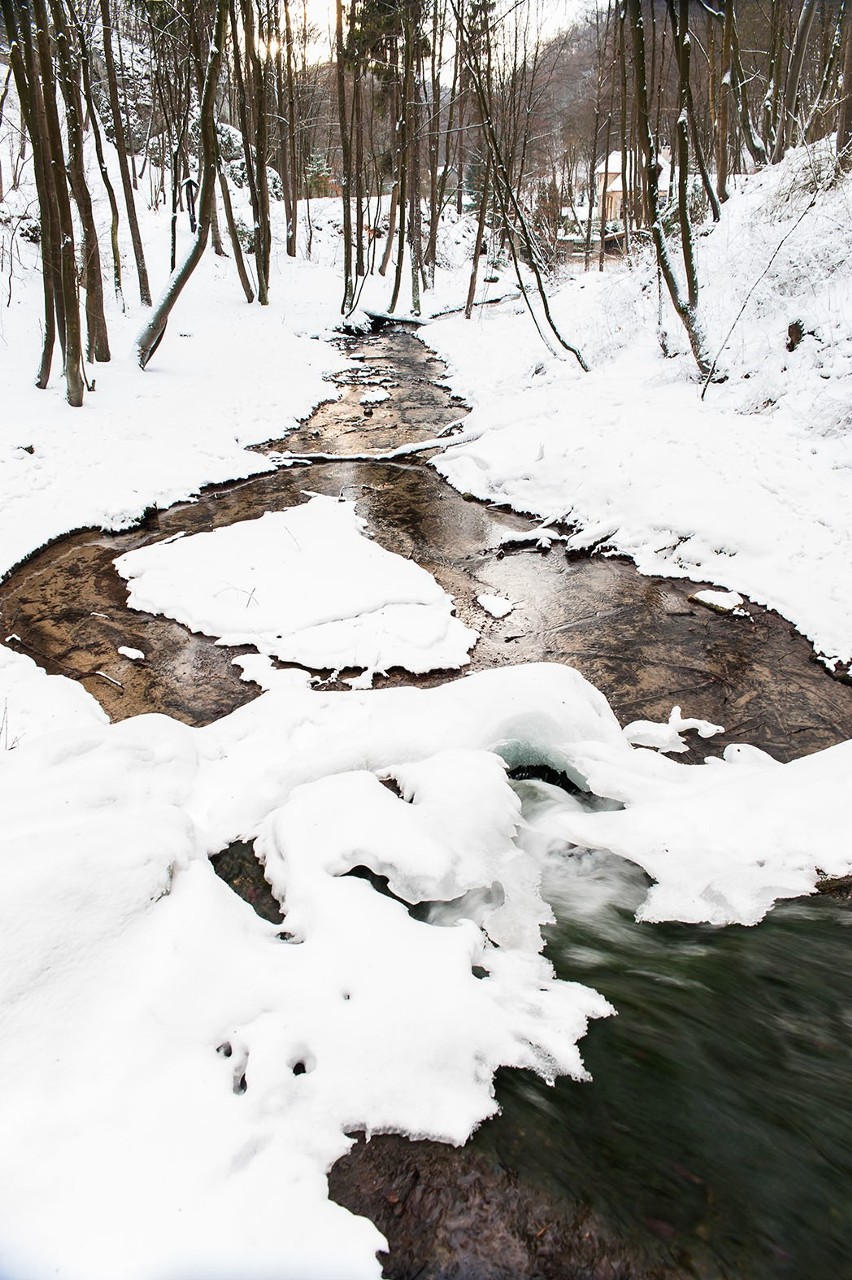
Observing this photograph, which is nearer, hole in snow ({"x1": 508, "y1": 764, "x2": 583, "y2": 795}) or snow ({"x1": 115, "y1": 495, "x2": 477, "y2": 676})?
hole in snow ({"x1": 508, "y1": 764, "x2": 583, "y2": 795})

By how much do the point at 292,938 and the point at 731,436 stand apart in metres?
7.00

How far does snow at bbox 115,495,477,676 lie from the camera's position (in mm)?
5293

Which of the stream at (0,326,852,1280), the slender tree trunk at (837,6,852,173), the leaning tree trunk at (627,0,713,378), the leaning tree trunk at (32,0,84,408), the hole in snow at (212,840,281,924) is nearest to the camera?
the stream at (0,326,852,1280)

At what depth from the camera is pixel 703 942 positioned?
9.11 ft

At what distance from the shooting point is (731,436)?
24.3 feet

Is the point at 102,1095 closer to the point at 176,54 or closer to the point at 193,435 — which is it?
the point at 193,435

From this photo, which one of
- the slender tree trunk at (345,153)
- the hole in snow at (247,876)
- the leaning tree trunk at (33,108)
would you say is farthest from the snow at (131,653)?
the slender tree trunk at (345,153)

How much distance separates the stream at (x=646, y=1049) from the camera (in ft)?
5.33

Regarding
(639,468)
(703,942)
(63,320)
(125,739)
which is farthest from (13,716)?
(63,320)

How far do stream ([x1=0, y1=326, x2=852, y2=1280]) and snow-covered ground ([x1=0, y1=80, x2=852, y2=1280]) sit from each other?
11cm

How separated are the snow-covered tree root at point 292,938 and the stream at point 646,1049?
113 mm

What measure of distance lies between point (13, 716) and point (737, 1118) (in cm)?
422

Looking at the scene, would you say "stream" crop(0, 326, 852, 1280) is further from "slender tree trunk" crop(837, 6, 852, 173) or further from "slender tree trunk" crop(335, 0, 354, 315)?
"slender tree trunk" crop(335, 0, 354, 315)

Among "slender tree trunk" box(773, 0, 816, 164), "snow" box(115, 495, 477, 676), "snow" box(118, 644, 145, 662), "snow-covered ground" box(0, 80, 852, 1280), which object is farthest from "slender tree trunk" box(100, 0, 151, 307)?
"snow" box(118, 644, 145, 662)
